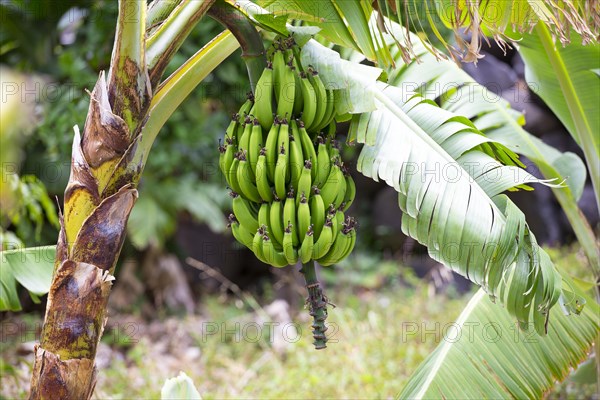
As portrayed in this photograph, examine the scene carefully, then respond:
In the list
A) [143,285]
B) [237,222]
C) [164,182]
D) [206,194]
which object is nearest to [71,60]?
[164,182]

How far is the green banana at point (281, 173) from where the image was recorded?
5.89 feet

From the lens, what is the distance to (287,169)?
185 cm

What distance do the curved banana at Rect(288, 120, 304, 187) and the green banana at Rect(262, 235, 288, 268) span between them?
189mm

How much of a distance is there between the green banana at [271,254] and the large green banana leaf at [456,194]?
→ 0.38 metres

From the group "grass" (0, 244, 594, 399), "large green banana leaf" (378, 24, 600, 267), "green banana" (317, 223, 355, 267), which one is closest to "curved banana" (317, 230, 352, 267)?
"green banana" (317, 223, 355, 267)

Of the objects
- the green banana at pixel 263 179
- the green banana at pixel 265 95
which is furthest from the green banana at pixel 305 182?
the green banana at pixel 265 95

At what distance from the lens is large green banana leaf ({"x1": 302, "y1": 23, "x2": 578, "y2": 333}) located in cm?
183

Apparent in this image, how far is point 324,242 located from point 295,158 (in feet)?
0.86

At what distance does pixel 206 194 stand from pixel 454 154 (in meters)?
4.73

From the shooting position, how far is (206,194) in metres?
6.55

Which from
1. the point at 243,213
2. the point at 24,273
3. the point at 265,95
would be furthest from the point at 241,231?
the point at 24,273

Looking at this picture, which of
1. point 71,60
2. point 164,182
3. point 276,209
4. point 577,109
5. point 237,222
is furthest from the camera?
point 164,182

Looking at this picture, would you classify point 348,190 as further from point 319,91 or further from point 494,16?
point 494,16

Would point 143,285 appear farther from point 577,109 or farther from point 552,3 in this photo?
point 552,3
